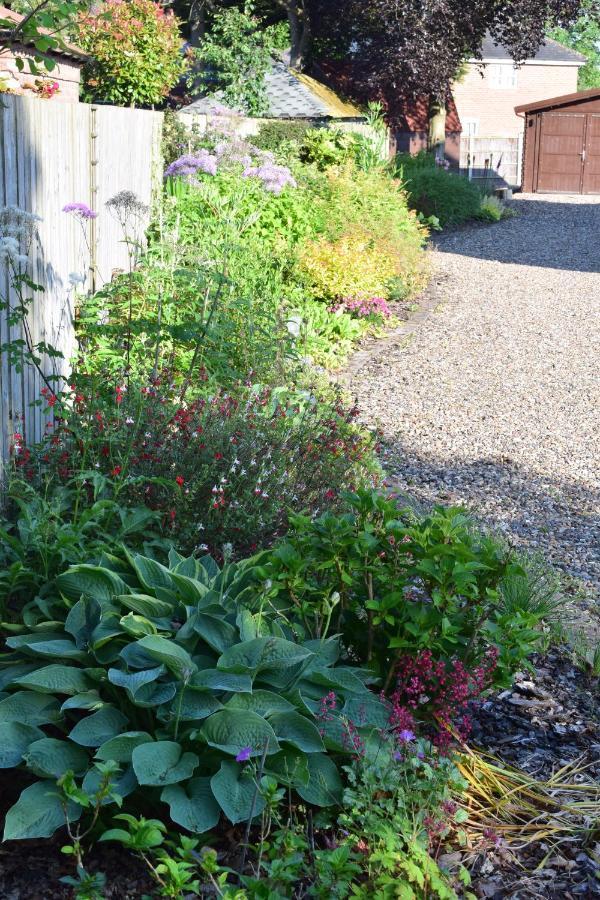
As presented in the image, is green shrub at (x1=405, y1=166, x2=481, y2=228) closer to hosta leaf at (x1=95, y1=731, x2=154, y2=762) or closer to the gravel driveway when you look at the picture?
the gravel driveway

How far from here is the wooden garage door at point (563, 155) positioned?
33156 mm

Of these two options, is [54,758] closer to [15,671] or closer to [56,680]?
[56,680]

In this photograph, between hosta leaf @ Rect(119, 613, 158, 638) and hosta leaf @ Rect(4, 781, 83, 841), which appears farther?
hosta leaf @ Rect(119, 613, 158, 638)

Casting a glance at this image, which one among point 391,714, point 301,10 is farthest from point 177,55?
point 391,714

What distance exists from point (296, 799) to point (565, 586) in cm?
222

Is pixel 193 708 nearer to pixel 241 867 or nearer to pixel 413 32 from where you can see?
pixel 241 867

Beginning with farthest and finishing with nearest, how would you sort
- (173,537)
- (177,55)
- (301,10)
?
(301,10) < (177,55) < (173,537)

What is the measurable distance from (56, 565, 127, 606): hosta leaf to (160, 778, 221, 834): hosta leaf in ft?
2.15

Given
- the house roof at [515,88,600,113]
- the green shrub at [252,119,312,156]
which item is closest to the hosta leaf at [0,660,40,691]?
the green shrub at [252,119,312,156]

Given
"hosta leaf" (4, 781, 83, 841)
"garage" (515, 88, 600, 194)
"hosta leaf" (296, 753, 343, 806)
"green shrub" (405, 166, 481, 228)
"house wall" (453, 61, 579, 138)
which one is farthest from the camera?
"house wall" (453, 61, 579, 138)

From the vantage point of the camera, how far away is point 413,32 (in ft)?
83.7

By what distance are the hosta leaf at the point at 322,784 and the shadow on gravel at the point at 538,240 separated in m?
13.9

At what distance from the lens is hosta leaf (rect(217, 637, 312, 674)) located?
8.81ft

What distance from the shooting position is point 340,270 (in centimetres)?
1015
